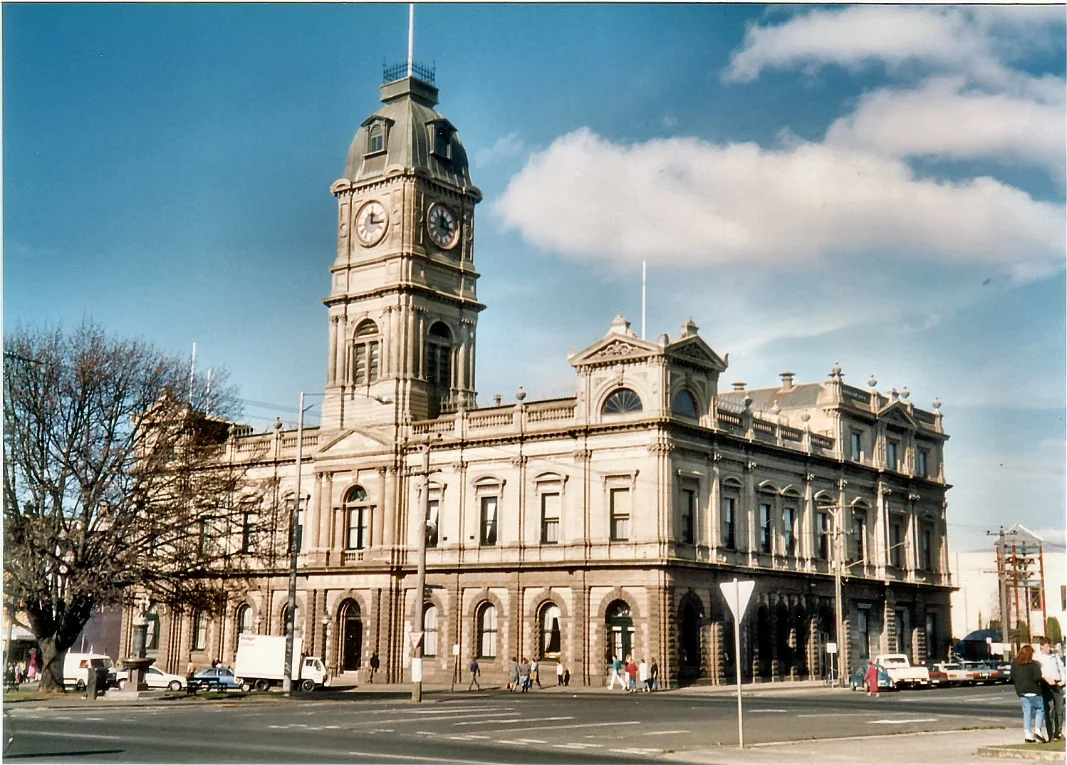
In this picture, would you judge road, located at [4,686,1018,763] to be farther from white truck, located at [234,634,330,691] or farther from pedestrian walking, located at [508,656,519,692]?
pedestrian walking, located at [508,656,519,692]

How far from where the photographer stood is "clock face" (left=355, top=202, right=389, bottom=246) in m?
72.6

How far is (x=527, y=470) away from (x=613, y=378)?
257 inches

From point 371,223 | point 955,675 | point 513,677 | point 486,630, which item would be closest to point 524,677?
point 513,677

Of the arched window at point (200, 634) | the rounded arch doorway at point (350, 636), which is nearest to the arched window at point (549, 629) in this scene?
the rounded arch doorway at point (350, 636)

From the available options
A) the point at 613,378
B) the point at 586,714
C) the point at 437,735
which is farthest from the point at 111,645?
the point at 437,735

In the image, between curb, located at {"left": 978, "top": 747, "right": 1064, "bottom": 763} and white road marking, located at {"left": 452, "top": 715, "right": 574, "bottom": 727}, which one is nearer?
curb, located at {"left": 978, "top": 747, "right": 1064, "bottom": 763}

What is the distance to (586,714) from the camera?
38.8 meters

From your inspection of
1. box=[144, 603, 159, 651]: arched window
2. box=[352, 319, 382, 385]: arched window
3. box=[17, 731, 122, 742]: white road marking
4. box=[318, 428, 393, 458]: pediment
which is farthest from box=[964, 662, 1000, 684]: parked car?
box=[17, 731, 122, 742]: white road marking

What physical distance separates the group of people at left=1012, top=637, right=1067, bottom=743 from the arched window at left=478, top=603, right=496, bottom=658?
42.5m

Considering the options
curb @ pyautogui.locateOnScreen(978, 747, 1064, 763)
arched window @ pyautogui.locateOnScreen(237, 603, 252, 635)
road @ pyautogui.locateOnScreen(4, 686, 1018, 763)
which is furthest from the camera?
arched window @ pyautogui.locateOnScreen(237, 603, 252, 635)

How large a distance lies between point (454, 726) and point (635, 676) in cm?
2671

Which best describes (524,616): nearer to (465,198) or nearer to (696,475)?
(696,475)

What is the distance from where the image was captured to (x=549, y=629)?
212ft

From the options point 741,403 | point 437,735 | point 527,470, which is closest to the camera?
point 437,735
